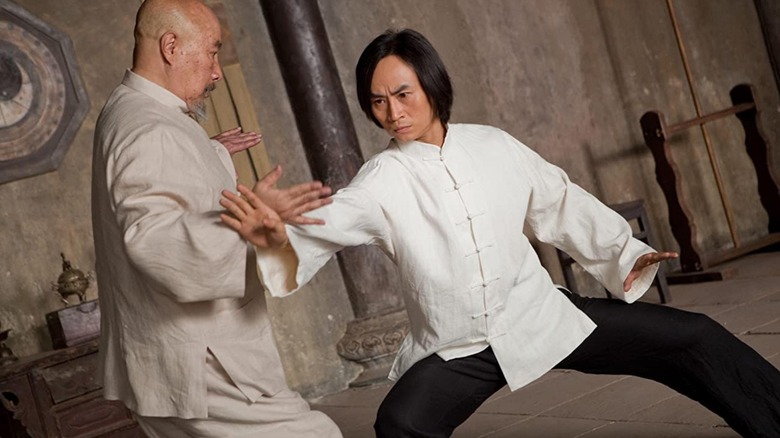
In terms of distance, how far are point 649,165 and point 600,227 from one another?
176 inches

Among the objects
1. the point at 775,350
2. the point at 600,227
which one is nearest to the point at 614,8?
the point at 775,350

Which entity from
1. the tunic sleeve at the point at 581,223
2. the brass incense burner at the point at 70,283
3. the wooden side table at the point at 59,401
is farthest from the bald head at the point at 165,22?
the brass incense burner at the point at 70,283

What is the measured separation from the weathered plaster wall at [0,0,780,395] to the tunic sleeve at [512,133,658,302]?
9.87 feet

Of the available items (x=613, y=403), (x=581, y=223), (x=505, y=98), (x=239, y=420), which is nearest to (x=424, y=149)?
(x=581, y=223)

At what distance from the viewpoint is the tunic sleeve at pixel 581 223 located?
111 inches

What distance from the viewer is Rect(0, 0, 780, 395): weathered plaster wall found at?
202 inches

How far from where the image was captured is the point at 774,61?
7.48 m

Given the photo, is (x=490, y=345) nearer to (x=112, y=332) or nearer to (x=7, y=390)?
(x=112, y=332)

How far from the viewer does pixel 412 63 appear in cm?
271

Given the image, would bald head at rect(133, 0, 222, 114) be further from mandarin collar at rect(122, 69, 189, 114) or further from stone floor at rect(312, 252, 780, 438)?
stone floor at rect(312, 252, 780, 438)

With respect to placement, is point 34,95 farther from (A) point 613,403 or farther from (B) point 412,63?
(A) point 613,403

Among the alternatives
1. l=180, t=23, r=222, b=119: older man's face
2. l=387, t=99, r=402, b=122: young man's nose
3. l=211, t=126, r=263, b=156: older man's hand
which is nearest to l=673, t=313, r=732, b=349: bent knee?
l=387, t=99, r=402, b=122: young man's nose

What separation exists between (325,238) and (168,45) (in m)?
0.55

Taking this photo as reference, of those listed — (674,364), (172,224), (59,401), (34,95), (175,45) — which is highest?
(34,95)
